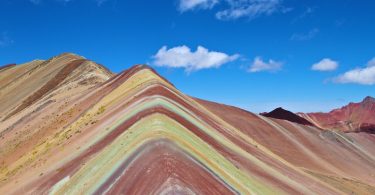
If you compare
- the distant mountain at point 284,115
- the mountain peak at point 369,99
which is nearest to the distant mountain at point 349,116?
the mountain peak at point 369,99

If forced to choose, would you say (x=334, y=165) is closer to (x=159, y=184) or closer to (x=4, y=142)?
(x=4, y=142)

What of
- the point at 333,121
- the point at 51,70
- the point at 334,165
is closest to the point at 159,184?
the point at 334,165

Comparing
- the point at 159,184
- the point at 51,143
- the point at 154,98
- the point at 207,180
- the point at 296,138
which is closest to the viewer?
the point at 159,184

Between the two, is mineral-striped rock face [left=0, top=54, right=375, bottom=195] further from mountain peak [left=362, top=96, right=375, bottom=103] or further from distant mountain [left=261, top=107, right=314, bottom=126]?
mountain peak [left=362, top=96, right=375, bottom=103]

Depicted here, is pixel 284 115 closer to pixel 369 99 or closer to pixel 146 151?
pixel 369 99

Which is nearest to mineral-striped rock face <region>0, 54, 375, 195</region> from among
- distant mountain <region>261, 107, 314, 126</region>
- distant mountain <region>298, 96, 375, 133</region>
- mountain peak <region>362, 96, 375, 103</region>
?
distant mountain <region>261, 107, 314, 126</region>
